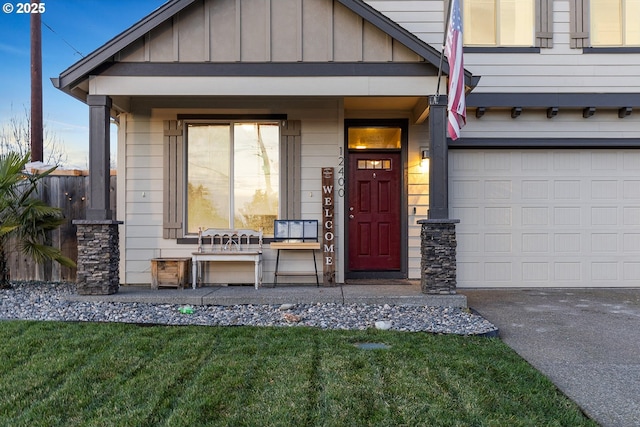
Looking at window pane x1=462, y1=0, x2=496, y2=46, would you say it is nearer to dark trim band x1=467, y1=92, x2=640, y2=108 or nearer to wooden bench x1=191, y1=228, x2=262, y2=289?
dark trim band x1=467, y1=92, x2=640, y2=108

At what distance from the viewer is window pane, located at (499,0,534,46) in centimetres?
747

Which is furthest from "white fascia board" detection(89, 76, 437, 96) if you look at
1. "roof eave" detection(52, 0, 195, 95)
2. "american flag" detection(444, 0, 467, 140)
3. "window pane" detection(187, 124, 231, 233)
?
"window pane" detection(187, 124, 231, 233)

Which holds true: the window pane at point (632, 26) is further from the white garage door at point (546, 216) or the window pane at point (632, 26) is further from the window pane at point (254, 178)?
the window pane at point (254, 178)

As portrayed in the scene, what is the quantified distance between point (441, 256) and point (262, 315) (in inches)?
92.5

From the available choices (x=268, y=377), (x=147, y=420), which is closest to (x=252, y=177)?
(x=268, y=377)

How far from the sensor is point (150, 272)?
714 cm

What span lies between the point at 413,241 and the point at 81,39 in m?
14.5

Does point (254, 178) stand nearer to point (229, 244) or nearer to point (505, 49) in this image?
point (229, 244)

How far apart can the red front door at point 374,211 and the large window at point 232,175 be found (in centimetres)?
134

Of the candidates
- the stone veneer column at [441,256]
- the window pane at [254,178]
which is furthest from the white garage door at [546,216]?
the window pane at [254,178]

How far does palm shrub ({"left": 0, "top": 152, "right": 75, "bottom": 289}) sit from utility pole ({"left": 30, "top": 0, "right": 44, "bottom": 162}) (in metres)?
3.56

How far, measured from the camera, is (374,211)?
302 inches

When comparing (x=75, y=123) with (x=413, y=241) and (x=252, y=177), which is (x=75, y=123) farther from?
(x=413, y=241)

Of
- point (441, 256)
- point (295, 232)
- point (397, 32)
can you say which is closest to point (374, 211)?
point (295, 232)
